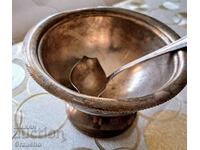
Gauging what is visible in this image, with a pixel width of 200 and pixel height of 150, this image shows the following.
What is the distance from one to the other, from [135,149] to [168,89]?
13 cm

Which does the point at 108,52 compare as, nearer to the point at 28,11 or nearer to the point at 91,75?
the point at 91,75

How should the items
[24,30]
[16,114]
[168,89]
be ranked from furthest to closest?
[24,30] → [16,114] → [168,89]

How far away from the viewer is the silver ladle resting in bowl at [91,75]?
450mm

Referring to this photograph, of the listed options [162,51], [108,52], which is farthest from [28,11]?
[162,51]

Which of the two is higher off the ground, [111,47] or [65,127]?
[111,47]

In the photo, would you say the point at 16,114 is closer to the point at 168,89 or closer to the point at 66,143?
the point at 66,143

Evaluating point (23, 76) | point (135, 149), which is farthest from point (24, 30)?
point (135, 149)

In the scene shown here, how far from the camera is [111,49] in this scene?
1.64 feet

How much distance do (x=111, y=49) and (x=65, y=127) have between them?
0.16m

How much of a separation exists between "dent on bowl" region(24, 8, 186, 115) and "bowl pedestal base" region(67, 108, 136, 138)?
1.4 inches

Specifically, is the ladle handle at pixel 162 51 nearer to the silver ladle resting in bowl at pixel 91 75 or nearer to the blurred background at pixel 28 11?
the silver ladle resting in bowl at pixel 91 75

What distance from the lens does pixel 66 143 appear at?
432 millimetres

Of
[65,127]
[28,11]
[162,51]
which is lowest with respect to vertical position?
[65,127]

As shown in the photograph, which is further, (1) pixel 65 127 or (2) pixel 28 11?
(2) pixel 28 11
